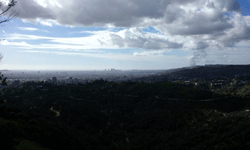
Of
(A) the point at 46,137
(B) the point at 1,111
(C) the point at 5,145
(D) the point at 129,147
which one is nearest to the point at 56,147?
(A) the point at 46,137

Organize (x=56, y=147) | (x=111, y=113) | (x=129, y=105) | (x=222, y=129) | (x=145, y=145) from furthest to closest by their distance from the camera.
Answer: (x=129, y=105)
(x=111, y=113)
(x=145, y=145)
(x=222, y=129)
(x=56, y=147)

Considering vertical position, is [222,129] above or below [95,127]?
above

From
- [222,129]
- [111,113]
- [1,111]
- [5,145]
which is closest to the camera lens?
[5,145]

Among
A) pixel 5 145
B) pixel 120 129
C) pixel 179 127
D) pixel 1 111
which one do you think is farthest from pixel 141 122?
pixel 5 145

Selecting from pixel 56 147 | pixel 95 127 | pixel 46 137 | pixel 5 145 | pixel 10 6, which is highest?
pixel 10 6

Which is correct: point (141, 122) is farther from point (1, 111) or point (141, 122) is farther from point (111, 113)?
point (1, 111)

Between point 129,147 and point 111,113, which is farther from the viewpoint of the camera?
point 111,113
